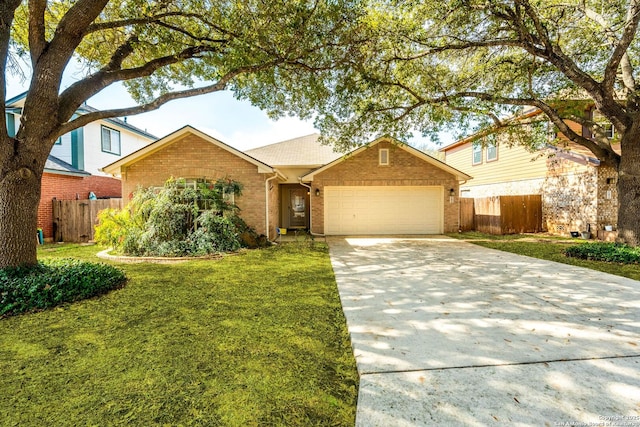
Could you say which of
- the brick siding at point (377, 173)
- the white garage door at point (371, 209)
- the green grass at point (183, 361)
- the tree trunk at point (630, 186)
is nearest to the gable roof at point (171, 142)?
the brick siding at point (377, 173)

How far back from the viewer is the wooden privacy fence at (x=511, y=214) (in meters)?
14.4

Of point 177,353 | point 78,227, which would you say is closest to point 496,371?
point 177,353

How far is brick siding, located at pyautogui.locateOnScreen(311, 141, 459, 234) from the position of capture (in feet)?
46.9

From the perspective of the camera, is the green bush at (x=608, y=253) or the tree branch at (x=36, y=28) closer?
the tree branch at (x=36, y=28)

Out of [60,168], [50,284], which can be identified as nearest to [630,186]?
[50,284]

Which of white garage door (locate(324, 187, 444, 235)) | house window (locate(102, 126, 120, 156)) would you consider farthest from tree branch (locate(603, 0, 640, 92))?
house window (locate(102, 126, 120, 156))

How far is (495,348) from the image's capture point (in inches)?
126

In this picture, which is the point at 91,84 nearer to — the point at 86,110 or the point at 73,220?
the point at 73,220

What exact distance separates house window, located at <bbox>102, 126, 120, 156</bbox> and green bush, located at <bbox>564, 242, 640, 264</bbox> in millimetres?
21283

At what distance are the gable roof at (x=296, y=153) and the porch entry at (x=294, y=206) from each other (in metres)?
1.62

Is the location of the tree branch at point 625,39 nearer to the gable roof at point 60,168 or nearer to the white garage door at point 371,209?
the white garage door at point 371,209

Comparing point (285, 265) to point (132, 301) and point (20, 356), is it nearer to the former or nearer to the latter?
point (132, 301)

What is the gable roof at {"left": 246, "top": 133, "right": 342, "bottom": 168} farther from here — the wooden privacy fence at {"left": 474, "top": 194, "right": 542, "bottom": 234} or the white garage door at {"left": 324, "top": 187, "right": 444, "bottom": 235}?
the wooden privacy fence at {"left": 474, "top": 194, "right": 542, "bottom": 234}

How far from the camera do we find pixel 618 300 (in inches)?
A: 187
